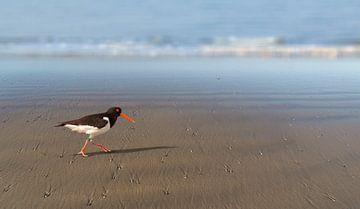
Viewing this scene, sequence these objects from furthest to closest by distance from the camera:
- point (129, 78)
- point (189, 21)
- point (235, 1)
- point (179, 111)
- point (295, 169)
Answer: point (235, 1) < point (189, 21) < point (129, 78) < point (179, 111) < point (295, 169)

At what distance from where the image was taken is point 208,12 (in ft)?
131

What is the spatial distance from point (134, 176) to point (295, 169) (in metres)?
1.66

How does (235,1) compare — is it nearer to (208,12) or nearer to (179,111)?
(208,12)

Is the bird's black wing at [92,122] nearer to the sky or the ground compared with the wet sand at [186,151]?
nearer to the sky

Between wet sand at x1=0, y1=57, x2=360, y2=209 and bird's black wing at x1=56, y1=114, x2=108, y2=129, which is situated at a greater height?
bird's black wing at x1=56, y1=114, x2=108, y2=129

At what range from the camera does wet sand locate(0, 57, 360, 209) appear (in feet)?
11.5

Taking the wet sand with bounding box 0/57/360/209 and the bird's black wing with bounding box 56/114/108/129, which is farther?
the bird's black wing with bounding box 56/114/108/129

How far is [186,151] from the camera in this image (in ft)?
Result: 15.4

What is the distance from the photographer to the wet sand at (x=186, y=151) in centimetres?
349

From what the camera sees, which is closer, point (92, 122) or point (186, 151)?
point (92, 122)

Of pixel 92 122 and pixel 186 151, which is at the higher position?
pixel 92 122

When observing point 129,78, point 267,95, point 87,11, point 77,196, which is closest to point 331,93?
point 267,95

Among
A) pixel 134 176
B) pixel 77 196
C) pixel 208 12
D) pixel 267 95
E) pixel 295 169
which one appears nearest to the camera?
pixel 77 196

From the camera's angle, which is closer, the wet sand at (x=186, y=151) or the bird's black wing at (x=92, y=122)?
the wet sand at (x=186, y=151)
